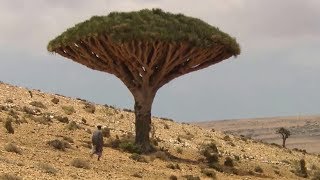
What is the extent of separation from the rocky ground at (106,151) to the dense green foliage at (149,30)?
4604 mm

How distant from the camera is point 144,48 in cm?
2259

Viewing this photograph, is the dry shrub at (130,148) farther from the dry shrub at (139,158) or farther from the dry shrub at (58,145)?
the dry shrub at (58,145)

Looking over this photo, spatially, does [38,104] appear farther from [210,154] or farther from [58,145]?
[58,145]

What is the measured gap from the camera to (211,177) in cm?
2030

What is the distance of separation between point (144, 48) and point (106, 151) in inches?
179

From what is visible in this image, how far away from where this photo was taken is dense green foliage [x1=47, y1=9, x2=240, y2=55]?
21859 millimetres

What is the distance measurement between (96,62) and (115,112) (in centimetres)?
1662

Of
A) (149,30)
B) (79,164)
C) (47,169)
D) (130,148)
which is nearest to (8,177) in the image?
(47,169)

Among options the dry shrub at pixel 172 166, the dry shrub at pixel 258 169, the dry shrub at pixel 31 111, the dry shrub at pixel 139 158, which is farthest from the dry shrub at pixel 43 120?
the dry shrub at pixel 258 169

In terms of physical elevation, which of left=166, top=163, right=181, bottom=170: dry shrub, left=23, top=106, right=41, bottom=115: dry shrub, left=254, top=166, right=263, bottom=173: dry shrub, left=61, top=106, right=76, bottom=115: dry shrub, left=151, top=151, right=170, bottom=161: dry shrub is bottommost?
left=254, top=166, right=263, bottom=173: dry shrub

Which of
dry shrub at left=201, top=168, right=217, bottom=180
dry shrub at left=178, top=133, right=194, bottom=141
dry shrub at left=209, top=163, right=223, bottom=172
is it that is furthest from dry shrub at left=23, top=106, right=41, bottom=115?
dry shrub at left=201, top=168, right=217, bottom=180

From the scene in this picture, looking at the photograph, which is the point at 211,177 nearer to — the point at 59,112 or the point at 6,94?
the point at 59,112

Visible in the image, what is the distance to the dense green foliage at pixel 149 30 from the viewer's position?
2186cm

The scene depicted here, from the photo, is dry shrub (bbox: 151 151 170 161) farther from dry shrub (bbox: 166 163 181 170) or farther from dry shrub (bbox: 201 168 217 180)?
dry shrub (bbox: 201 168 217 180)
